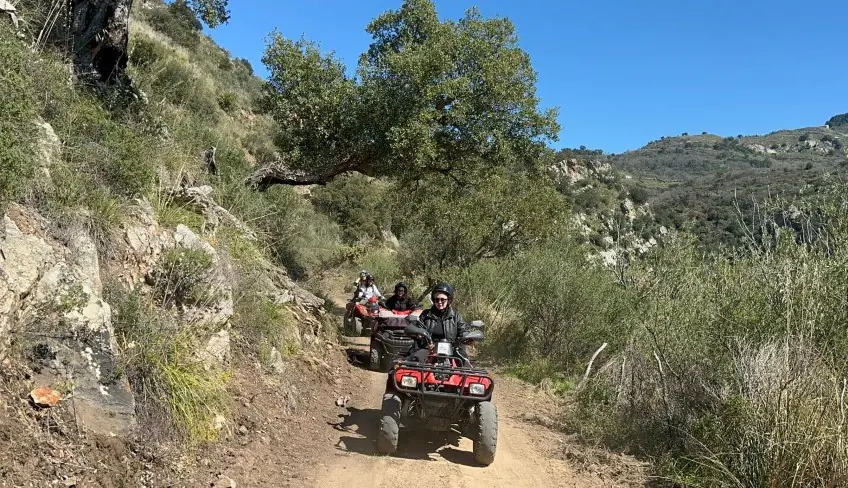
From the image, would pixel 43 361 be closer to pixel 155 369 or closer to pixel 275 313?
pixel 155 369

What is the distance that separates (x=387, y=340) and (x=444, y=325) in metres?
3.35

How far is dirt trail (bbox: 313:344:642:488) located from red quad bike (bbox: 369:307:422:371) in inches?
90.9

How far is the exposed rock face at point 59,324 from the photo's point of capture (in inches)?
155

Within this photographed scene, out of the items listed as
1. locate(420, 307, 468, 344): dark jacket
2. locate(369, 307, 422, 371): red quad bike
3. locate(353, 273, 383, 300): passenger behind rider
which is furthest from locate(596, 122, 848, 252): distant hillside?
locate(420, 307, 468, 344): dark jacket

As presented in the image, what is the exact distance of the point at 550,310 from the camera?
11.0m

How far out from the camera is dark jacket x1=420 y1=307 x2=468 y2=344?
7.03 metres

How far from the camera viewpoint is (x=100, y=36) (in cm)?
891

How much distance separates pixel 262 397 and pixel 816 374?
5.38 m

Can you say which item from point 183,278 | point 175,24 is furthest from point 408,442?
point 175,24

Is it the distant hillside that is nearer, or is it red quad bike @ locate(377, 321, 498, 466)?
red quad bike @ locate(377, 321, 498, 466)

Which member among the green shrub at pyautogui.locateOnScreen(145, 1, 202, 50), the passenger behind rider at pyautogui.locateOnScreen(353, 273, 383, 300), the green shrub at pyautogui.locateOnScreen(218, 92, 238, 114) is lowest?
the passenger behind rider at pyautogui.locateOnScreen(353, 273, 383, 300)

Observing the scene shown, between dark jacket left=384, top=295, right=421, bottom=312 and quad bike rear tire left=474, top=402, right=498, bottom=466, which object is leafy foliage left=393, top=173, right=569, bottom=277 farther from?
quad bike rear tire left=474, top=402, right=498, bottom=466

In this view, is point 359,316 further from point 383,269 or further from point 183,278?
point 383,269

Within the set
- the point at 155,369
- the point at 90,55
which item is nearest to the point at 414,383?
the point at 155,369
